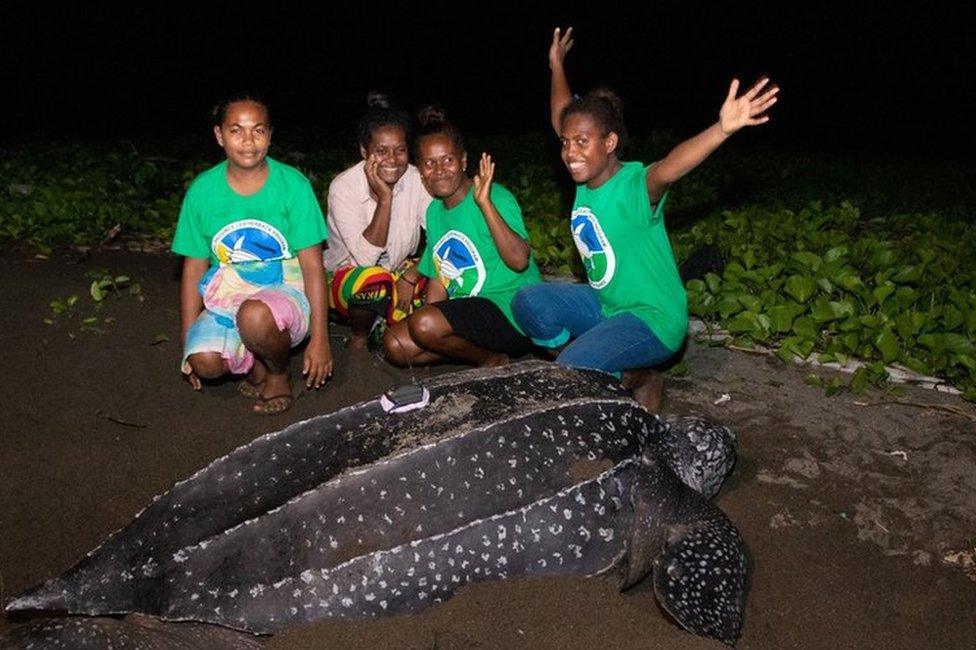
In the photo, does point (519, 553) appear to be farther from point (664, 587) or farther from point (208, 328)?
point (208, 328)

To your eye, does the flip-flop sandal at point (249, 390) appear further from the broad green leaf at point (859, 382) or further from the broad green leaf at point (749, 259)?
the broad green leaf at point (749, 259)

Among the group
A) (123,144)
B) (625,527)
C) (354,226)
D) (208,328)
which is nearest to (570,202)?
(354,226)

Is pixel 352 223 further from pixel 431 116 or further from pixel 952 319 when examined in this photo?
pixel 952 319

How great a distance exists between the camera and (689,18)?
13602 mm

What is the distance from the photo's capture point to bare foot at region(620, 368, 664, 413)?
109 inches

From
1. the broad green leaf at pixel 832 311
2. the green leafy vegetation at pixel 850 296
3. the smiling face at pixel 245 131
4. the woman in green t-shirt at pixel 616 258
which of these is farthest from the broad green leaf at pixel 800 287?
the smiling face at pixel 245 131

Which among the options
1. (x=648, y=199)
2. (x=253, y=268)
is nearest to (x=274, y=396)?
(x=253, y=268)

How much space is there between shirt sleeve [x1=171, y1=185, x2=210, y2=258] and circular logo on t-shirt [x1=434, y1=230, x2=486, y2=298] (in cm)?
83

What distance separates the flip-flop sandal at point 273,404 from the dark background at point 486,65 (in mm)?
5913

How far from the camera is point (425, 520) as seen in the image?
1.72 metres

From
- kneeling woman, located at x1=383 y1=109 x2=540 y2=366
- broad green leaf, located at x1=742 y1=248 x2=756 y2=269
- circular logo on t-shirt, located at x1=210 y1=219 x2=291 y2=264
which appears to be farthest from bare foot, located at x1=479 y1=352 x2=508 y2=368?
broad green leaf, located at x1=742 y1=248 x2=756 y2=269

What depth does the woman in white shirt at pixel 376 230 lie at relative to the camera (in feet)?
9.93

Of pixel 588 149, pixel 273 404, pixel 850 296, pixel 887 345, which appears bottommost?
pixel 273 404

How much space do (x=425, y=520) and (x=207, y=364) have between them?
4.18 feet
